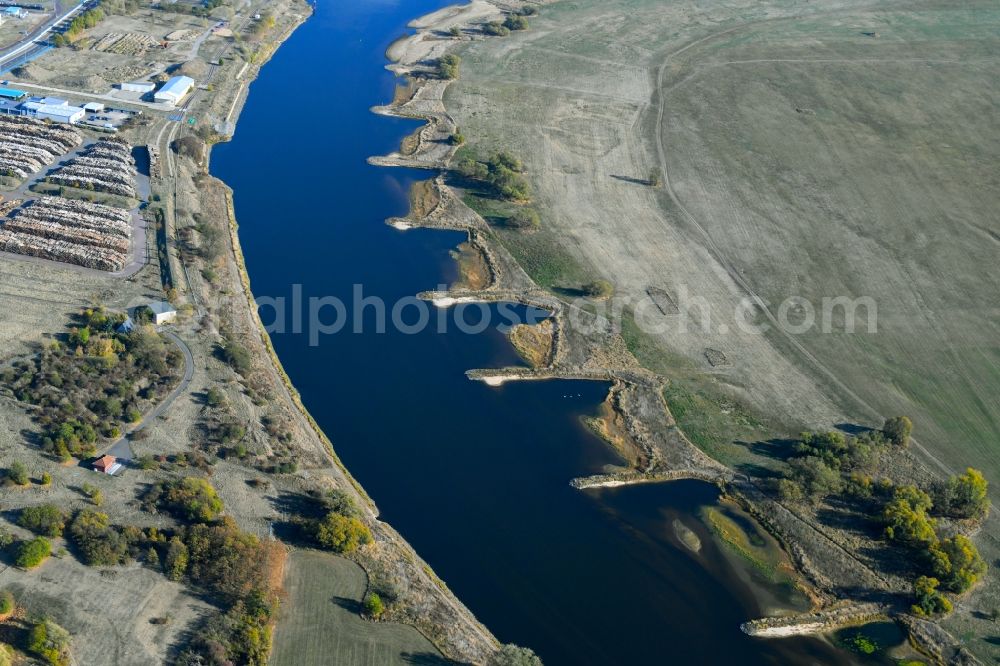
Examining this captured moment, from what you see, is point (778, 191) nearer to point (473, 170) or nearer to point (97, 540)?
point (473, 170)

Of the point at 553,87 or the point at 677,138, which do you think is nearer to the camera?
the point at 677,138

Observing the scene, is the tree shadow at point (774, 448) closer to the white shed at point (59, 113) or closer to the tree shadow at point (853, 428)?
the tree shadow at point (853, 428)

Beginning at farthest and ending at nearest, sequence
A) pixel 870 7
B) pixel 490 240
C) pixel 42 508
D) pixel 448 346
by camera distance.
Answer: pixel 870 7, pixel 490 240, pixel 448 346, pixel 42 508

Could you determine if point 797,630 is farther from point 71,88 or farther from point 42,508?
point 71,88

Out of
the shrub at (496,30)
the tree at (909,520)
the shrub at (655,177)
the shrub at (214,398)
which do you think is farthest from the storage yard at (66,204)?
the shrub at (496,30)

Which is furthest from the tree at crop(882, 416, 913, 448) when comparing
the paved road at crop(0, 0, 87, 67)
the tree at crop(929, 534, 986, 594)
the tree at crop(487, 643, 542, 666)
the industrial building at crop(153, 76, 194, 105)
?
the paved road at crop(0, 0, 87, 67)

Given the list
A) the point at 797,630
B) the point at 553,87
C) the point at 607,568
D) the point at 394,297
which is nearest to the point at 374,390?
the point at 394,297
